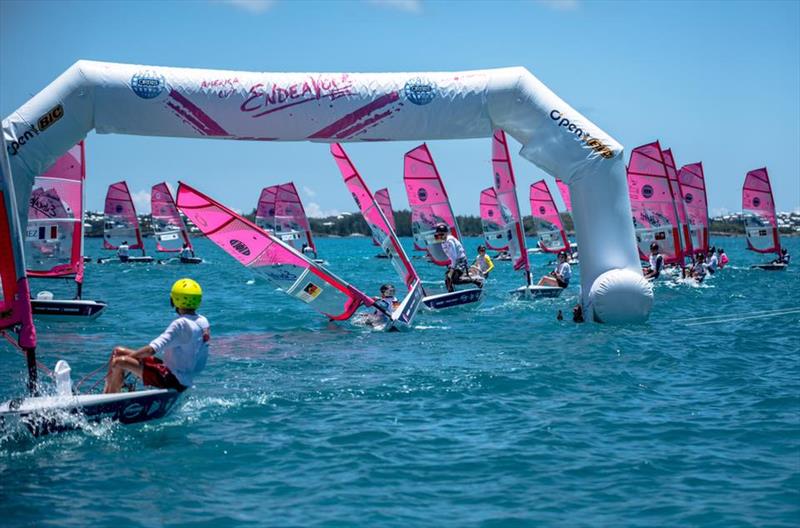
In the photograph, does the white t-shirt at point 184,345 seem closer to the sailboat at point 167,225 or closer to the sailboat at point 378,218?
the sailboat at point 378,218

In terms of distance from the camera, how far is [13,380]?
10.1 m

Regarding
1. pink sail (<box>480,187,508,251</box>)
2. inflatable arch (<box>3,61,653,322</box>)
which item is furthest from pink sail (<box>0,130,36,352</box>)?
pink sail (<box>480,187,508,251</box>)

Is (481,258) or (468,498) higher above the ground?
(481,258)

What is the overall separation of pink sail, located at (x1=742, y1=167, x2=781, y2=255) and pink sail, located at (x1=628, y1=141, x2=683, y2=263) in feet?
37.6

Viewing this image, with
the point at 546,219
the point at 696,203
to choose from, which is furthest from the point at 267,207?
the point at 696,203

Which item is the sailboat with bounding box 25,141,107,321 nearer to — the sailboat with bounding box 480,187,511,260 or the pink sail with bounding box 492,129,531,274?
the pink sail with bounding box 492,129,531,274

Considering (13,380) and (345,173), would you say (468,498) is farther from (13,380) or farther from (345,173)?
(345,173)

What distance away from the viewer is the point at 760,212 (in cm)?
3853

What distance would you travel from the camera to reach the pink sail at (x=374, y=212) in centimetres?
1670

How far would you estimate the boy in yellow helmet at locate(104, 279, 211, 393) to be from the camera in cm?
785

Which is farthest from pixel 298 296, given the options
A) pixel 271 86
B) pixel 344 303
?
pixel 271 86

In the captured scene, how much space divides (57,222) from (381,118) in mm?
8705

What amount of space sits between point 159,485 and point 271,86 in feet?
27.8

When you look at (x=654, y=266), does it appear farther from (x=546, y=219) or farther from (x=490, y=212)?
(x=490, y=212)
